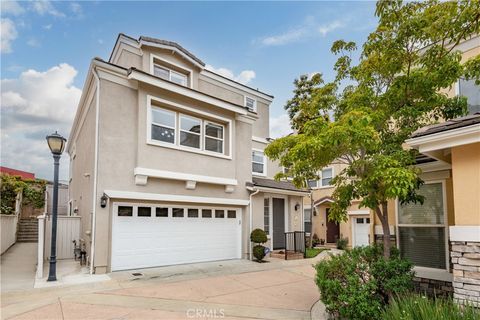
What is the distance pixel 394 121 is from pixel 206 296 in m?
6.20

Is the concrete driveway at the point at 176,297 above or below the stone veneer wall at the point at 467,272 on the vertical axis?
below

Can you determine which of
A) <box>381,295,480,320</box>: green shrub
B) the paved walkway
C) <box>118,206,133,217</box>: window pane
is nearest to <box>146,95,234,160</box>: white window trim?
<box>118,206,133,217</box>: window pane

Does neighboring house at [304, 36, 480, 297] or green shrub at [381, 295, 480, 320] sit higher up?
neighboring house at [304, 36, 480, 297]

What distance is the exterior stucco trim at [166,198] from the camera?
9992mm

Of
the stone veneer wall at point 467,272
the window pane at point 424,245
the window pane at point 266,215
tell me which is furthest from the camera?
the window pane at point 266,215

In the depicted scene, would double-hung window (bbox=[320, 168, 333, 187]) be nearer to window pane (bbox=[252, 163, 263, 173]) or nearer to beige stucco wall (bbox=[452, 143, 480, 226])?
window pane (bbox=[252, 163, 263, 173])

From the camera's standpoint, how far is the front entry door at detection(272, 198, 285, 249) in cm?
1608

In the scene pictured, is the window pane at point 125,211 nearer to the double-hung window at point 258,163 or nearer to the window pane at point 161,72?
the window pane at point 161,72

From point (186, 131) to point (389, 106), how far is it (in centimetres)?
789

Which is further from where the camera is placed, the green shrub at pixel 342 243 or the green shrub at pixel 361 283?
the green shrub at pixel 342 243

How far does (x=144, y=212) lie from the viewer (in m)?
10.9

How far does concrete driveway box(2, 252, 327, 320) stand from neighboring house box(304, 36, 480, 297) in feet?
9.22

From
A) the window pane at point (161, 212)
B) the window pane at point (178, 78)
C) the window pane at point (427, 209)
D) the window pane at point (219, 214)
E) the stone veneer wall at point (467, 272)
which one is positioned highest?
the window pane at point (178, 78)

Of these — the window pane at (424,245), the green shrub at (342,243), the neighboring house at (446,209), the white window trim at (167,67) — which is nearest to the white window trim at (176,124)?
the white window trim at (167,67)
